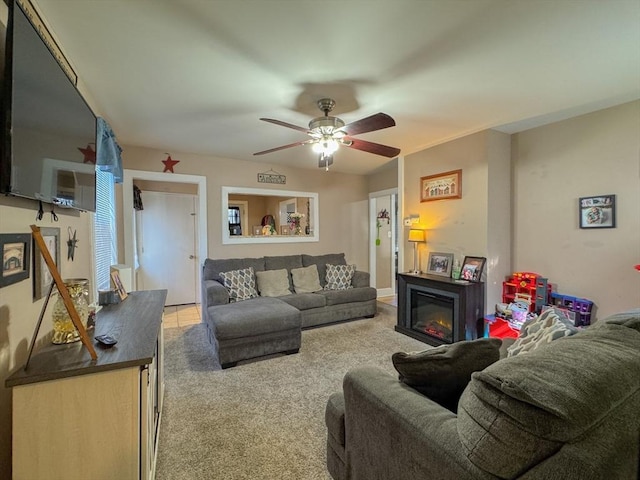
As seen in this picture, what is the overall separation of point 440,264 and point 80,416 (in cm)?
365

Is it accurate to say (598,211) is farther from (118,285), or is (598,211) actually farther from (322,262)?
(118,285)

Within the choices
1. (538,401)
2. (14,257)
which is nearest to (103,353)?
(14,257)

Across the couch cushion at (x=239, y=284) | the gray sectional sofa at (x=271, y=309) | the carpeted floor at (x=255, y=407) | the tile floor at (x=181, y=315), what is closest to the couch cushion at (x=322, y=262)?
the gray sectional sofa at (x=271, y=309)

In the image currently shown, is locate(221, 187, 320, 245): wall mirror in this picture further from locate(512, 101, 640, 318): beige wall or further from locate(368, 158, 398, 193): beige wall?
locate(512, 101, 640, 318): beige wall

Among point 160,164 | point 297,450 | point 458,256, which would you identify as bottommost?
point 297,450

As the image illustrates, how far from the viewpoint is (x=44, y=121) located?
128cm

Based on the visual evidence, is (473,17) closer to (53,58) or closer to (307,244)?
(53,58)

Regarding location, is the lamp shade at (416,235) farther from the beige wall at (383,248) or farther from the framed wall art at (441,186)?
the beige wall at (383,248)

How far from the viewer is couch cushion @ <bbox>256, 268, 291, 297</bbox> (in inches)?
160

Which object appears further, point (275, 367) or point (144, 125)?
point (144, 125)

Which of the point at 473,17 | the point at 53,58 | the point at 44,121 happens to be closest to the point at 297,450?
the point at 44,121

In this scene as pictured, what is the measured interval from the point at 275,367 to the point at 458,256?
249cm

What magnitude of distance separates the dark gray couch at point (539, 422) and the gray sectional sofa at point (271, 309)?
2057mm

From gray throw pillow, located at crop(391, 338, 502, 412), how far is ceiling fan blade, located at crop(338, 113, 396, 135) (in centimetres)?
160
